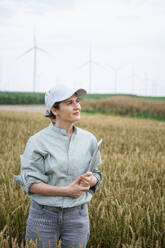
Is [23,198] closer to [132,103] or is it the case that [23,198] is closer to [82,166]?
[82,166]

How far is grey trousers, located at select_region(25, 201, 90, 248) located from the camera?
4.78 ft

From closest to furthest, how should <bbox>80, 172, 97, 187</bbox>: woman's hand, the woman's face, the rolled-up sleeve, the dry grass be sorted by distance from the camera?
1. <bbox>80, 172, 97, 187</bbox>: woman's hand
2. the rolled-up sleeve
3. the woman's face
4. the dry grass

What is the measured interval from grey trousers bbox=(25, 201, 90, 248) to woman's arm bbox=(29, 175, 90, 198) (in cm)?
13

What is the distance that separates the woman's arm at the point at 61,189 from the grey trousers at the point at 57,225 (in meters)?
0.13

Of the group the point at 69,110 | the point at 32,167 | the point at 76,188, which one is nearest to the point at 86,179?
the point at 76,188

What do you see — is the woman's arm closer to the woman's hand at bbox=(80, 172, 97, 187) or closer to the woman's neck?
the woman's hand at bbox=(80, 172, 97, 187)

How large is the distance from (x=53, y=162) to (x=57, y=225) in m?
0.35

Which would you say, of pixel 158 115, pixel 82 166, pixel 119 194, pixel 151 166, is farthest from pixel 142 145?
pixel 158 115

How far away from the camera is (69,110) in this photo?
5.02 ft

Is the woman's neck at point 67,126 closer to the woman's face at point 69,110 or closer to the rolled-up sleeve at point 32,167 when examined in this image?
the woman's face at point 69,110

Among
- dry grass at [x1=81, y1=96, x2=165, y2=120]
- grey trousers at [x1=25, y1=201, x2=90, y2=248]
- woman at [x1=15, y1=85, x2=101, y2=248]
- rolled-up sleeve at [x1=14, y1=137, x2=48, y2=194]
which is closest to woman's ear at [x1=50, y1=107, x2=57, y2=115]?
woman at [x1=15, y1=85, x2=101, y2=248]

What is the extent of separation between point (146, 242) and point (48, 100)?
1.25m

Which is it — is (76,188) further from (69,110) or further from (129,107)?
(129,107)

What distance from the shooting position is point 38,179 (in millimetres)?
1439
